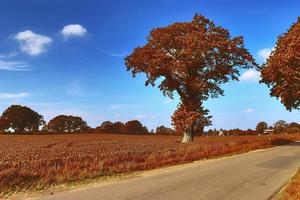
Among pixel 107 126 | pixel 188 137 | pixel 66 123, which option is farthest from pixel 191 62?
pixel 66 123

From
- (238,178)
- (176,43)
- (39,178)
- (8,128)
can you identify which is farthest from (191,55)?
(8,128)

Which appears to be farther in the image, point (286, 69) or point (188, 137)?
point (188, 137)

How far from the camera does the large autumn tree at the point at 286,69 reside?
37.3m

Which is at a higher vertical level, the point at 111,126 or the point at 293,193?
the point at 111,126

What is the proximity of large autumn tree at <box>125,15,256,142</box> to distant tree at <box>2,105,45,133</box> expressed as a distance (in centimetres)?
5876

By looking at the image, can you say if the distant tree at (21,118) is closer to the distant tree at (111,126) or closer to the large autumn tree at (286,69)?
the distant tree at (111,126)

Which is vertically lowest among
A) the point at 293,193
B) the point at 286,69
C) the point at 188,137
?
the point at 293,193

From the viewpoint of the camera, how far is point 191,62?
43.4 meters

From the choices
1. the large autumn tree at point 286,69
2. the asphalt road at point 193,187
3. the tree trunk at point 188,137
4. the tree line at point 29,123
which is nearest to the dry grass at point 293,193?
the asphalt road at point 193,187

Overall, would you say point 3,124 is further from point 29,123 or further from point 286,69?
point 286,69

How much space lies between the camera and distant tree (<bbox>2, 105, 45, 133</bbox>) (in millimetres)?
99312

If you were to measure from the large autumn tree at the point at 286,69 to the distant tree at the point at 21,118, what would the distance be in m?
63.3

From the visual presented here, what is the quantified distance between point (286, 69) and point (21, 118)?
239ft

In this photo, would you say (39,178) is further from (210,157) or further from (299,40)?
(299,40)
